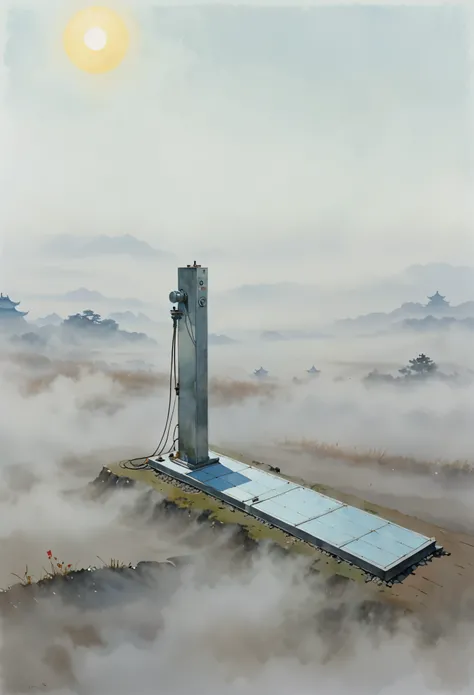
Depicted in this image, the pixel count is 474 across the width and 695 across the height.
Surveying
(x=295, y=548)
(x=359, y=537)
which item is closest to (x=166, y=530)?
(x=295, y=548)

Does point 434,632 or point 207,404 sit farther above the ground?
point 207,404

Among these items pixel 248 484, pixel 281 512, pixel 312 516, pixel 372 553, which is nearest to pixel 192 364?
pixel 248 484

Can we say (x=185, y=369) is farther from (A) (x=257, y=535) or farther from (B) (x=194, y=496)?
(A) (x=257, y=535)

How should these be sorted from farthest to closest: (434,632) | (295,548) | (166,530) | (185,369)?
(185,369) → (166,530) → (295,548) → (434,632)

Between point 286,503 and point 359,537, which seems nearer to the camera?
point 359,537

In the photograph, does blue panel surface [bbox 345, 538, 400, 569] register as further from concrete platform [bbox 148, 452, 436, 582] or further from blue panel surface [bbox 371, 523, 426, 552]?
blue panel surface [bbox 371, 523, 426, 552]

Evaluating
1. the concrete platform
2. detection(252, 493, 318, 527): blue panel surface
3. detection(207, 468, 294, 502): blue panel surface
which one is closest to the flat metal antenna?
the concrete platform

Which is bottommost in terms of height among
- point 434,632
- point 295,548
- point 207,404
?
point 434,632
